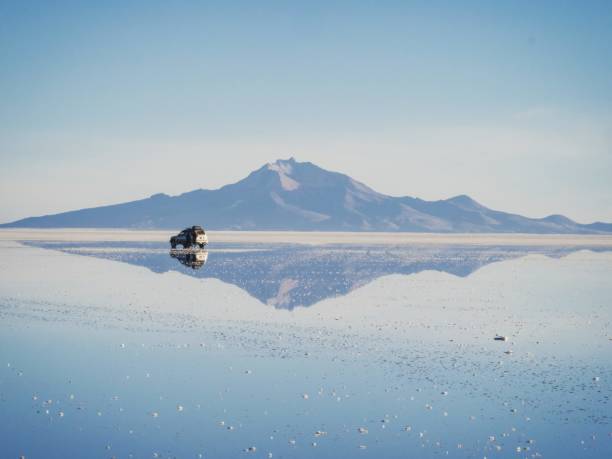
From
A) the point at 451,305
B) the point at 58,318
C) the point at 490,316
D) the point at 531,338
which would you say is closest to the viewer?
the point at 531,338

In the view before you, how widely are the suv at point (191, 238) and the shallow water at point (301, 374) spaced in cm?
5008

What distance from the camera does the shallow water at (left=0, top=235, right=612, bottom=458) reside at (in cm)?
1286

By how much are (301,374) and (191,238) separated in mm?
71003

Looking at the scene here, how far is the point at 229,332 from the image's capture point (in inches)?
926

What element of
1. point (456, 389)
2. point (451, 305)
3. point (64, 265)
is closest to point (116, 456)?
point (456, 389)

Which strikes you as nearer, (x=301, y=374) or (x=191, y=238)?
(x=301, y=374)

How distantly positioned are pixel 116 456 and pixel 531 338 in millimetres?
15871

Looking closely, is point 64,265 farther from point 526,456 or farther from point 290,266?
point 526,456

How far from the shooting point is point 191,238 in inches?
3425

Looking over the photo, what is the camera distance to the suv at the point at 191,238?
8588 cm

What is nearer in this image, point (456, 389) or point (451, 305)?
point (456, 389)

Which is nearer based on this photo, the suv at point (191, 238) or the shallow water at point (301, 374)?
the shallow water at point (301, 374)

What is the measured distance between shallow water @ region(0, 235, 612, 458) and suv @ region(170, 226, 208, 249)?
50078 mm

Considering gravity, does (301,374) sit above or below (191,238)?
below
